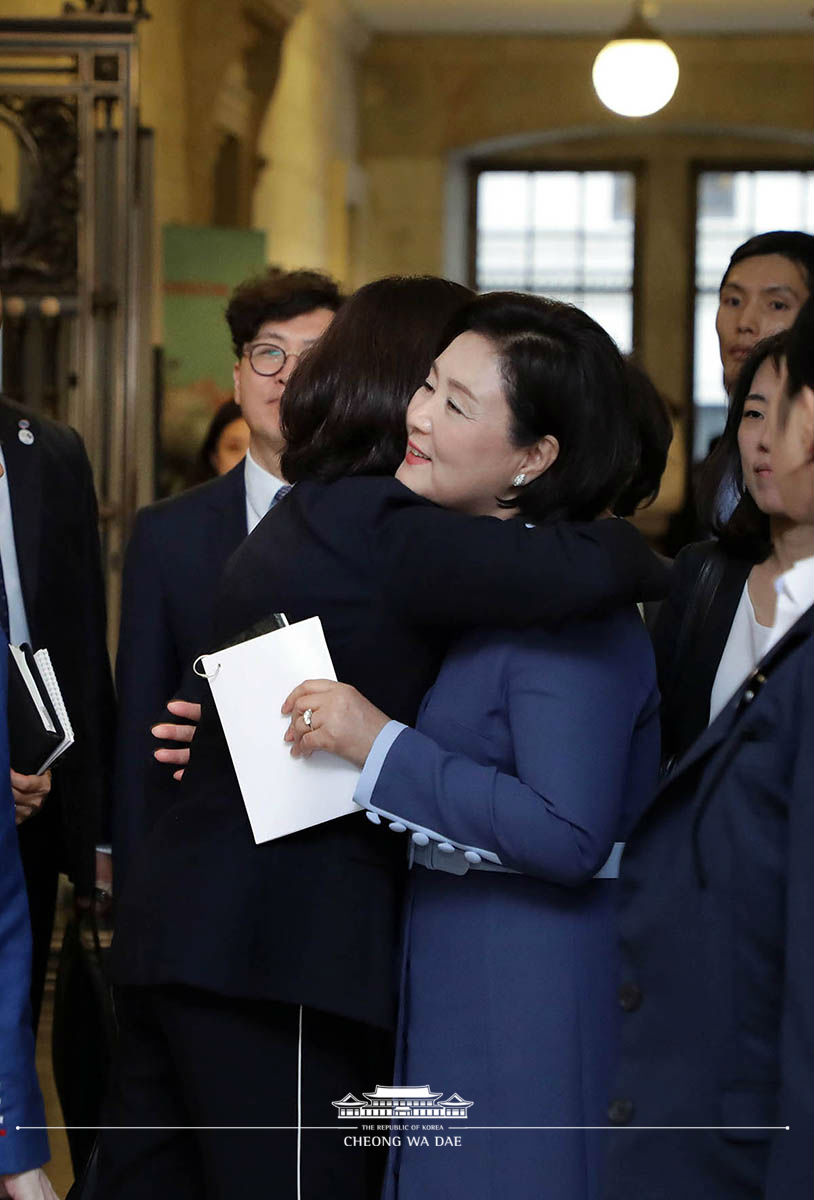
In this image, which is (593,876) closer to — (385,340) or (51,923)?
(385,340)

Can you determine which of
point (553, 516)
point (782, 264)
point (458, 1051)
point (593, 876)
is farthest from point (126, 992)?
point (782, 264)

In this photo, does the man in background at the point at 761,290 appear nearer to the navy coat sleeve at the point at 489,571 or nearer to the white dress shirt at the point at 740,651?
the white dress shirt at the point at 740,651

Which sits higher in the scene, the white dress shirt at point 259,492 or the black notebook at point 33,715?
the white dress shirt at point 259,492

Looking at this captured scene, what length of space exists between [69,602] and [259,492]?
1.51 feet

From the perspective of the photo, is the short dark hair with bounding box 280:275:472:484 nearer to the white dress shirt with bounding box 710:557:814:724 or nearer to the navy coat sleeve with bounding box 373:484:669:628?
the navy coat sleeve with bounding box 373:484:669:628

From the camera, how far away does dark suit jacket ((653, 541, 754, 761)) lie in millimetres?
2338

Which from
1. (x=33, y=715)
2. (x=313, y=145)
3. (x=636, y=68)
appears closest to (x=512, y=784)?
(x=33, y=715)

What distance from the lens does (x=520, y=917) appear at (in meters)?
1.92

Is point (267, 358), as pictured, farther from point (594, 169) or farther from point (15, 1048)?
point (594, 169)

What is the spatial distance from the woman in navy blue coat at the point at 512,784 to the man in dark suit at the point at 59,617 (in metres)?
1.25

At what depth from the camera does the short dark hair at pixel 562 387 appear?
193cm

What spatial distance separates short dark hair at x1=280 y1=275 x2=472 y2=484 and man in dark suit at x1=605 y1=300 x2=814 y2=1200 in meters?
0.52

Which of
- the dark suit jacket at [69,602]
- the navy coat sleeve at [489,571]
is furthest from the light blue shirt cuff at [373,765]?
the dark suit jacket at [69,602]

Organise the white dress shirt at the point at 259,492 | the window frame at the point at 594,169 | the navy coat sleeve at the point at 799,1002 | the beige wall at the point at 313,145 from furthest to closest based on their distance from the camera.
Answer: the window frame at the point at 594,169 < the beige wall at the point at 313,145 < the white dress shirt at the point at 259,492 < the navy coat sleeve at the point at 799,1002
